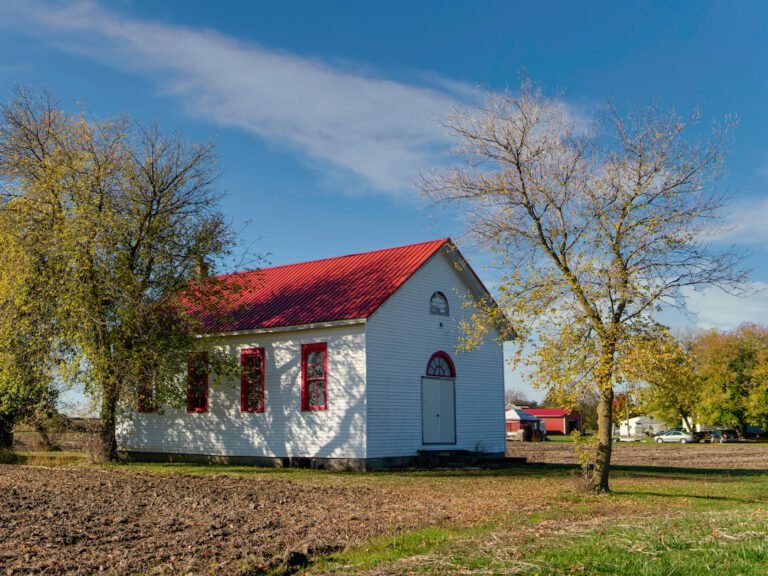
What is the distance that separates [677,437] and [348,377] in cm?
5275

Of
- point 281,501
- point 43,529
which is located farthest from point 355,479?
point 43,529

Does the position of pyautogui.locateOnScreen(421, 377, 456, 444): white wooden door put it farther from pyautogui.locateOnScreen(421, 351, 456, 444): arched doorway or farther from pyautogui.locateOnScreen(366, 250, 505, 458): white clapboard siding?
pyautogui.locateOnScreen(366, 250, 505, 458): white clapboard siding

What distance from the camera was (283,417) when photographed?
2481 cm

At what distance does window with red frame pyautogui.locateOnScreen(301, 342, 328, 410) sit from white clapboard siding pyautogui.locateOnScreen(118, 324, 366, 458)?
180 mm

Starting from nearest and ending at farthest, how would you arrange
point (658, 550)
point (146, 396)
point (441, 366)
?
point (658, 550), point (146, 396), point (441, 366)

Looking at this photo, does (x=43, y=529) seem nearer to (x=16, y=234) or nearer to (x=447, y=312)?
(x=16, y=234)

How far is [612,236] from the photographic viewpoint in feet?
52.4

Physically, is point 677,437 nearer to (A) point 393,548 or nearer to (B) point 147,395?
(B) point 147,395

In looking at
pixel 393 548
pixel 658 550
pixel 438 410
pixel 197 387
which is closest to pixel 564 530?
pixel 658 550

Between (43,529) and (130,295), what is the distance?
13020 millimetres

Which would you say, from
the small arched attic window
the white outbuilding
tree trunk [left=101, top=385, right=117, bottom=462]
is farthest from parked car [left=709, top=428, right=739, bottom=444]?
tree trunk [left=101, top=385, right=117, bottom=462]

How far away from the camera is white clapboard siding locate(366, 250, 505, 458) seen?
77.6 feet

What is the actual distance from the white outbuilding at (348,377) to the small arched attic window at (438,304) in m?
0.04

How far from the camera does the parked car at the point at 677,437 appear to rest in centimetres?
6744
